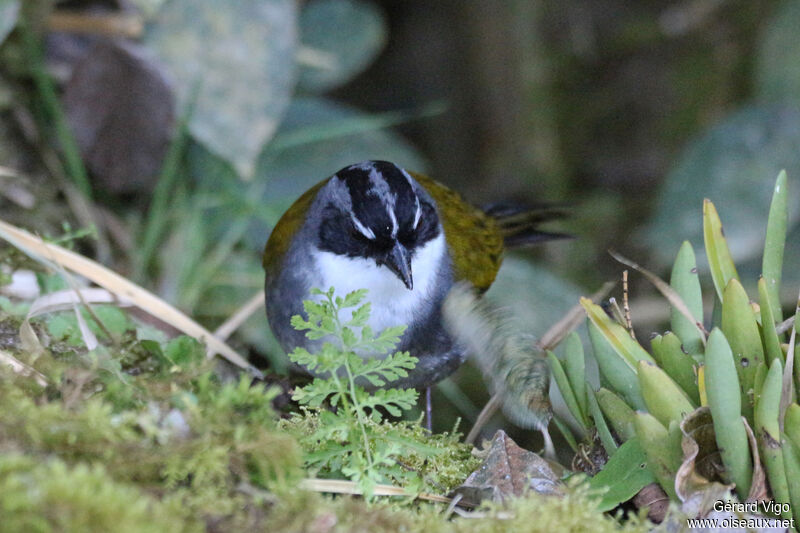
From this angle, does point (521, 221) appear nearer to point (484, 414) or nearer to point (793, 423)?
point (484, 414)

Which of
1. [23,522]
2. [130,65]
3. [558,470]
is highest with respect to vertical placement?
[130,65]

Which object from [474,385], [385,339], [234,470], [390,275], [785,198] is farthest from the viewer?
[474,385]

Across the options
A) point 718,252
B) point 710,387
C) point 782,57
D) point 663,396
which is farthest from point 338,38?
point 710,387

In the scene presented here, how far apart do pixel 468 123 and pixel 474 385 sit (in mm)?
2306

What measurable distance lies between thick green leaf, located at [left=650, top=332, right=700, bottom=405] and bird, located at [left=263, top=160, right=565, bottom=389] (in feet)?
2.45

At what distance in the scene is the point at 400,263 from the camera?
2.38 m

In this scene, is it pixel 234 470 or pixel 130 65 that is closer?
pixel 234 470

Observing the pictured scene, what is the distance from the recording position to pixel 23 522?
1.07 meters

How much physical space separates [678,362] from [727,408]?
299 millimetres

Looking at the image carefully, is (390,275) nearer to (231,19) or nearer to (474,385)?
(231,19)

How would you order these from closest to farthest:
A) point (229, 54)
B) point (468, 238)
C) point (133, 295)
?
1. point (133, 295)
2. point (468, 238)
3. point (229, 54)

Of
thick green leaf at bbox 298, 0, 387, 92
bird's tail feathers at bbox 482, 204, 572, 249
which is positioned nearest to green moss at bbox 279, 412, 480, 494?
bird's tail feathers at bbox 482, 204, 572, 249

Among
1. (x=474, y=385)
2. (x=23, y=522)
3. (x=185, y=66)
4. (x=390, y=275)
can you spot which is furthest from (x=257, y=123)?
(x=23, y=522)

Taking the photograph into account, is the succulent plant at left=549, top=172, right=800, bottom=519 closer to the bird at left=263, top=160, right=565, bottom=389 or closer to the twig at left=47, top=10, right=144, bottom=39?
the bird at left=263, top=160, right=565, bottom=389
